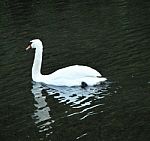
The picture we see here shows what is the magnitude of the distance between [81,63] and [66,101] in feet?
14.0

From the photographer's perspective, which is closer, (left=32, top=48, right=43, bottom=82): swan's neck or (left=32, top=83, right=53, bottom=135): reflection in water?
(left=32, top=83, right=53, bottom=135): reflection in water

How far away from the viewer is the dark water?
12.0 metres

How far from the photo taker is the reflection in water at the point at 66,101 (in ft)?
41.9

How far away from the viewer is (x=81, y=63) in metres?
18.3

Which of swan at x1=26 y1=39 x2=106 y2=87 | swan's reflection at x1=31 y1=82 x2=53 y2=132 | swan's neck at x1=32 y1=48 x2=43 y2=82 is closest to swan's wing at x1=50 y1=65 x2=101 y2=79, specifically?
swan at x1=26 y1=39 x2=106 y2=87

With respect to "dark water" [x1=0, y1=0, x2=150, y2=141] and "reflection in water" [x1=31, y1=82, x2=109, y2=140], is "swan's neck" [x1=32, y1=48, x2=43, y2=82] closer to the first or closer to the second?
"dark water" [x1=0, y1=0, x2=150, y2=141]

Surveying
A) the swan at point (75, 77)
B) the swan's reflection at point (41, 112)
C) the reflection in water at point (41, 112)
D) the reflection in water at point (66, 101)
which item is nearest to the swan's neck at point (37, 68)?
the swan at point (75, 77)

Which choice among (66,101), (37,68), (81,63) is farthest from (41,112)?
(81,63)

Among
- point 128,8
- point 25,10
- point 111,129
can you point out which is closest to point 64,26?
point 128,8

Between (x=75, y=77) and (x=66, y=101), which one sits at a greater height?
(x=75, y=77)

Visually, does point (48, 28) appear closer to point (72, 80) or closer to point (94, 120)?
point (72, 80)

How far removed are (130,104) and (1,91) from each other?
4537mm

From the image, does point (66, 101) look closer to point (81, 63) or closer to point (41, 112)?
point (41, 112)

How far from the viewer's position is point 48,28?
25156 mm
